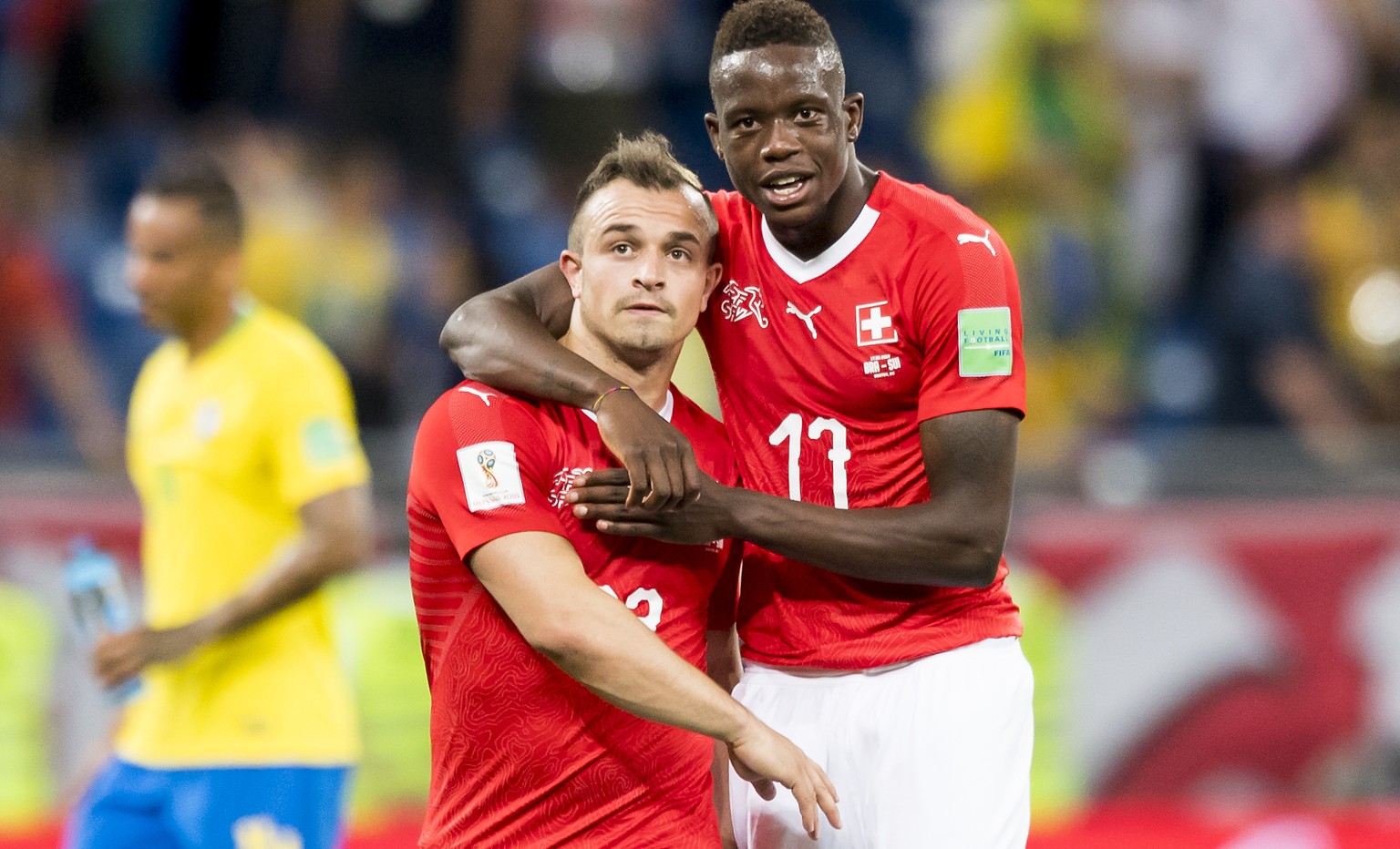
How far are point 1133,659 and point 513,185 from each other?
4.44m

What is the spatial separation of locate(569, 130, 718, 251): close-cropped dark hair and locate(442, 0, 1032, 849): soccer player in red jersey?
0.11 meters

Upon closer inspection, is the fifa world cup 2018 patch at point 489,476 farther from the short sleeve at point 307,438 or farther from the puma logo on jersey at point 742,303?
the short sleeve at point 307,438

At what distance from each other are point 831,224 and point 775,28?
0.45 metres

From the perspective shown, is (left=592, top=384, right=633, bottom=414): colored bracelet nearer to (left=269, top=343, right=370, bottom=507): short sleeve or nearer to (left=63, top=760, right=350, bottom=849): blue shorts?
(left=269, top=343, right=370, bottom=507): short sleeve

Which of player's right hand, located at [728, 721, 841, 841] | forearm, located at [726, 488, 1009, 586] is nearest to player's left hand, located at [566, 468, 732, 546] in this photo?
forearm, located at [726, 488, 1009, 586]

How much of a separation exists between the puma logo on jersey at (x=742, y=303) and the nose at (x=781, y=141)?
39 cm

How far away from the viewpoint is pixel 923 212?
3.71 meters

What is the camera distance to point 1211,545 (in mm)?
7855

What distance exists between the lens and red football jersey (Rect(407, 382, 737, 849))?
3.34 meters

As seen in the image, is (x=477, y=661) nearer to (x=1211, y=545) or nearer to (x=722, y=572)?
(x=722, y=572)

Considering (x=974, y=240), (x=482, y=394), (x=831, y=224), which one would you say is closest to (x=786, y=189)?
(x=831, y=224)

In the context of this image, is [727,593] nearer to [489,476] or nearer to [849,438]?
[849,438]

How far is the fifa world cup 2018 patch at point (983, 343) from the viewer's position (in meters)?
3.52

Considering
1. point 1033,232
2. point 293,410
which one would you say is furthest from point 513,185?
point 293,410
